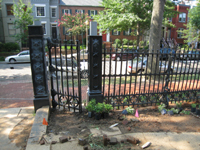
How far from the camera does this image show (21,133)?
3.72 m

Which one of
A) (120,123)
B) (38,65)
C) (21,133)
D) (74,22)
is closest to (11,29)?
(74,22)

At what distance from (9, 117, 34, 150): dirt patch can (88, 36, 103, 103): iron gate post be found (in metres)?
1.75

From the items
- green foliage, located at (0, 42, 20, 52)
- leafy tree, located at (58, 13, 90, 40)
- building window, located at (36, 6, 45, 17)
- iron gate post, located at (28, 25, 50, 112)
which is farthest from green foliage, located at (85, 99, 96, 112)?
building window, located at (36, 6, 45, 17)

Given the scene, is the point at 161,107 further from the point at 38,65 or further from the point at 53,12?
the point at 53,12

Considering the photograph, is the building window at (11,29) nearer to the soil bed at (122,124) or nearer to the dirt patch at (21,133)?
the soil bed at (122,124)

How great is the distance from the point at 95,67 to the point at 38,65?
1577 mm

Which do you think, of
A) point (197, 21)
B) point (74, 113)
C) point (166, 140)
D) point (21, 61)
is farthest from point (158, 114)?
point (197, 21)

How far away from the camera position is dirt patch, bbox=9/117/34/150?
11.1 ft

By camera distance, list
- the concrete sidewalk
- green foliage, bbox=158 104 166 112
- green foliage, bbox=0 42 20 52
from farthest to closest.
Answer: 1. green foliage, bbox=0 42 20 52
2. green foliage, bbox=158 104 166 112
3. the concrete sidewalk

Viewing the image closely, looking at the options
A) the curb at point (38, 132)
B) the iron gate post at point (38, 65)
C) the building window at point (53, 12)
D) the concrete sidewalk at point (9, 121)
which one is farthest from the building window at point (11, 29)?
the curb at point (38, 132)

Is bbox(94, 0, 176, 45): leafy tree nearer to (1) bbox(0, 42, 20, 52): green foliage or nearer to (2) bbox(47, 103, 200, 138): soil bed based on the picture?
(1) bbox(0, 42, 20, 52): green foliage

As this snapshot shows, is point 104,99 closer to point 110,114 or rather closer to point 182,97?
point 110,114

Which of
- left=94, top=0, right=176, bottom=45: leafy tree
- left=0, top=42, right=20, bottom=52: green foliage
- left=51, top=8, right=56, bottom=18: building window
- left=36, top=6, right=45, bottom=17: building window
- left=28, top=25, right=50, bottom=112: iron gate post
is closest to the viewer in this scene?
left=28, top=25, right=50, bottom=112: iron gate post

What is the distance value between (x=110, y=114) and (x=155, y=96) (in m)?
1.71
